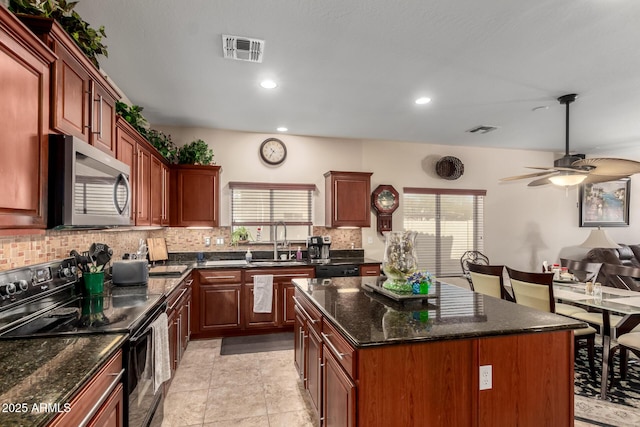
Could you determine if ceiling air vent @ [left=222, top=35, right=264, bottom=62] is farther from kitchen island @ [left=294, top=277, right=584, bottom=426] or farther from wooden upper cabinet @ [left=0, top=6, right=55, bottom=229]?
kitchen island @ [left=294, top=277, right=584, bottom=426]

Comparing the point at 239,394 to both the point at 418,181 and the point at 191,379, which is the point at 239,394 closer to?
the point at 191,379

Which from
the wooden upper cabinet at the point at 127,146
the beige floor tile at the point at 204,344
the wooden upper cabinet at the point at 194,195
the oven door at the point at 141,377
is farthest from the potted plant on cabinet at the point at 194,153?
the oven door at the point at 141,377

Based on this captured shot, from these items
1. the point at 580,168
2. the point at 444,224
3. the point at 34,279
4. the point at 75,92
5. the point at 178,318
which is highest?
the point at 75,92

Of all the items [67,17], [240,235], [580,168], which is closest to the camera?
[67,17]

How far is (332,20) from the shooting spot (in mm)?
2170

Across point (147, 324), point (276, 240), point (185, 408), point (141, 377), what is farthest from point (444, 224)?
point (141, 377)

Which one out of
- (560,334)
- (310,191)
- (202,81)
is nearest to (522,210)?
(310,191)

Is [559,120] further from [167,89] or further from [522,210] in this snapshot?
[167,89]

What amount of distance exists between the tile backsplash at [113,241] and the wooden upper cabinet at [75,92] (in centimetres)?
74

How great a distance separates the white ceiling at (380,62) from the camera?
2084mm

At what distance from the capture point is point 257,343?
13.3 feet

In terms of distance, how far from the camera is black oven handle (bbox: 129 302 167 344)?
68.0 inches

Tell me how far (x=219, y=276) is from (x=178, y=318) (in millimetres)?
1006

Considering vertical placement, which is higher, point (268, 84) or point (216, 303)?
point (268, 84)
